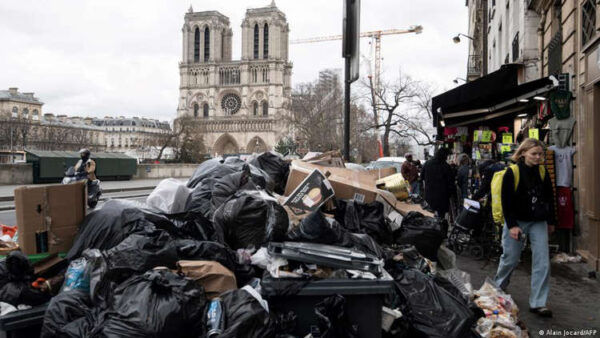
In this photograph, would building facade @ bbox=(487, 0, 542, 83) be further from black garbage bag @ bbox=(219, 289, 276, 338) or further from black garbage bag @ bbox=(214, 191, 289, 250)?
black garbage bag @ bbox=(219, 289, 276, 338)

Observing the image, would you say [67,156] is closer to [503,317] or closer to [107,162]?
[107,162]

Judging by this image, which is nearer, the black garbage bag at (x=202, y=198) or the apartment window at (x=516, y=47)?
the black garbage bag at (x=202, y=198)

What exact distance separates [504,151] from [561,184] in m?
1.52

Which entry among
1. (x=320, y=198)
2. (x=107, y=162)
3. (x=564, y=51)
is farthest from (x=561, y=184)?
(x=107, y=162)

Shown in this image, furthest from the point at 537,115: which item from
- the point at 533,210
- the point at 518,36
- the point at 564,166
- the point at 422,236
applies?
the point at 422,236

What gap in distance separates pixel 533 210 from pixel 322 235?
7.44 feet

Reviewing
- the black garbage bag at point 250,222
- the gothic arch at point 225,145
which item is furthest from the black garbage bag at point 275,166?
the gothic arch at point 225,145

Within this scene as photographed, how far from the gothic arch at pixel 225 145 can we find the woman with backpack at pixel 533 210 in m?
86.8

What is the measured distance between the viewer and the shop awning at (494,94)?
7.68 metres

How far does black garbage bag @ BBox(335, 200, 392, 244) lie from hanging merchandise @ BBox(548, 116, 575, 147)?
12.9ft

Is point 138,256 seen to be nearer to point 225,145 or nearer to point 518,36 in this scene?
point 518,36

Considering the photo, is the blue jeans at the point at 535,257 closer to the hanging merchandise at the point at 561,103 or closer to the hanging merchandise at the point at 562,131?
the hanging merchandise at the point at 562,131

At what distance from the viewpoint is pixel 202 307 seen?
2.91 m

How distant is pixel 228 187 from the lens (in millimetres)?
4820
